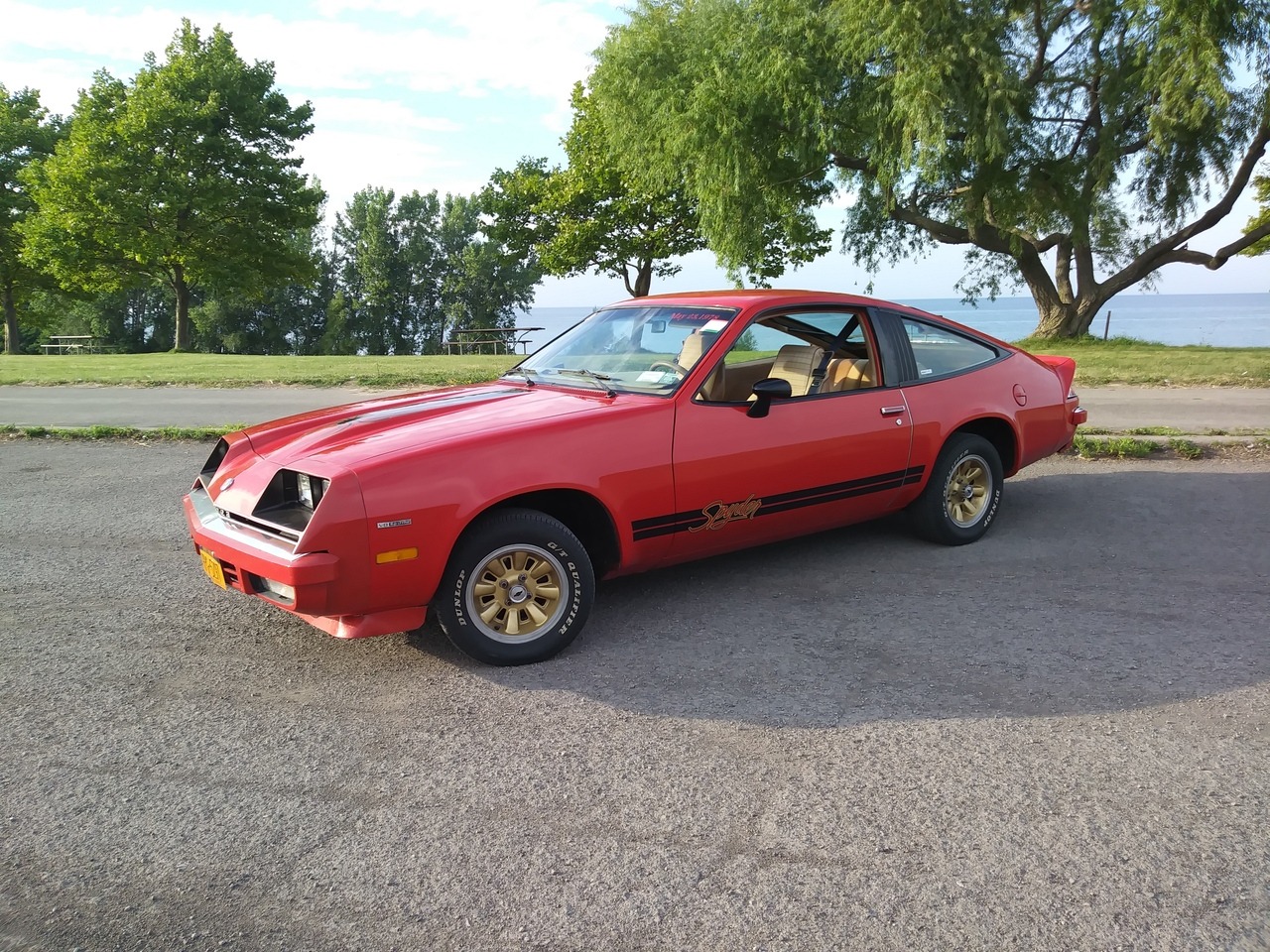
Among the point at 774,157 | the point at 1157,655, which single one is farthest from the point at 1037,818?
the point at 774,157

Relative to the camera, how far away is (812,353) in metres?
5.69

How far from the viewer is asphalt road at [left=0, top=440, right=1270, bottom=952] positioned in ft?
8.62

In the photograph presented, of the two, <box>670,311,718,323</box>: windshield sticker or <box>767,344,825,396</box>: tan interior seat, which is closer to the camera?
<box>670,311,718,323</box>: windshield sticker

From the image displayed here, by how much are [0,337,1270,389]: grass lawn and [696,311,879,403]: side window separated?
9596 millimetres

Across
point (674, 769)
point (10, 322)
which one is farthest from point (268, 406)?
point (10, 322)

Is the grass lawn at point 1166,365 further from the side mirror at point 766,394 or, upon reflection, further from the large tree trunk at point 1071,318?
the side mirror at point 766,394

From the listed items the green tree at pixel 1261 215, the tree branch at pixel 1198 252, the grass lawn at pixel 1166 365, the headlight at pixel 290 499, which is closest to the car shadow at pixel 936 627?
the headlight at pixel 290 499

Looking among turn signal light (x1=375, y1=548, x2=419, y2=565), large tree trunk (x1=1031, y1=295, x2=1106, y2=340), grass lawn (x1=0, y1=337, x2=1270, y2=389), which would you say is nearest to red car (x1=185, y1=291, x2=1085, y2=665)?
turn signal light (x1=375, y1=548, x2=419, y2=565)

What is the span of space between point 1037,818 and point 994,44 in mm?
20690

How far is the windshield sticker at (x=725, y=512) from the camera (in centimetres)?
482

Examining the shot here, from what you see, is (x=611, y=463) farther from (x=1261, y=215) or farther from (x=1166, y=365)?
(x=1261, y=215)

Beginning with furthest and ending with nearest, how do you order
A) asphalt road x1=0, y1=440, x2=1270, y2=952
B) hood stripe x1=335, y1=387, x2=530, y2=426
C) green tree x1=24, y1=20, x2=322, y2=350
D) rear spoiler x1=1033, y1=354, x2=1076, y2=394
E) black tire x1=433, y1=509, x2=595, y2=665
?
green tree x1=24, y1=20, x2=322, y2=350 → rear spoiler x1=1033, y1=354, x2=1076, y2=394 → hood stripe x1=335, y1=387, x2=530, y2=426 → black tire x1=433, y1=509, x2=595, y2=665 → asphalt road x1=0, y1=440, x2=1270, y2=952

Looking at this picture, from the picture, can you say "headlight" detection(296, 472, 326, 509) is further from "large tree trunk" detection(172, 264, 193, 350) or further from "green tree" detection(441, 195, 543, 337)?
"green tree" detection(441, 195, 543, 337)

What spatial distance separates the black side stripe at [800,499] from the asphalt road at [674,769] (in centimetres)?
46
